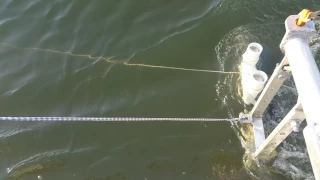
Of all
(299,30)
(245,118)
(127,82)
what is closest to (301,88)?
(299,30)

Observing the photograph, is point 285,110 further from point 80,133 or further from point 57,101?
point 57,101

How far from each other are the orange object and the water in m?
2.54

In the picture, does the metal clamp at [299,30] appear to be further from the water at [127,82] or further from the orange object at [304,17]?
the water at [127,82]

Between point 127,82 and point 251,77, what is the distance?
7.62ft

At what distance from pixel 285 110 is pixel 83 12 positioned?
4.89 metres

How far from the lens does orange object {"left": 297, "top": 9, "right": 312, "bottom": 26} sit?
3168mm

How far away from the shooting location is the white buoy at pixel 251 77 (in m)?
Answer: 5.33

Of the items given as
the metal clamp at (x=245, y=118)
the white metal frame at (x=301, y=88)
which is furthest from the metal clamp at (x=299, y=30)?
the metal clamp at (x=245, y=118)

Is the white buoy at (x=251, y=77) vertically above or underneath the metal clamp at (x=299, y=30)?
underneath

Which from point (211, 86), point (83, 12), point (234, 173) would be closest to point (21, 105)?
point (83, 12)

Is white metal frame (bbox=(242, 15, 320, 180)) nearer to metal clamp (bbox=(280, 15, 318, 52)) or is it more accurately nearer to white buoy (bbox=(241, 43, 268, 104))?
metal clamp (bbox=(280, 15, 318, 52))

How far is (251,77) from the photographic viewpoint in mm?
5395

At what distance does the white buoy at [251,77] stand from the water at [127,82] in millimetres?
277

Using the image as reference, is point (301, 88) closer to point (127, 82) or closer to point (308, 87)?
point (308, 87)
